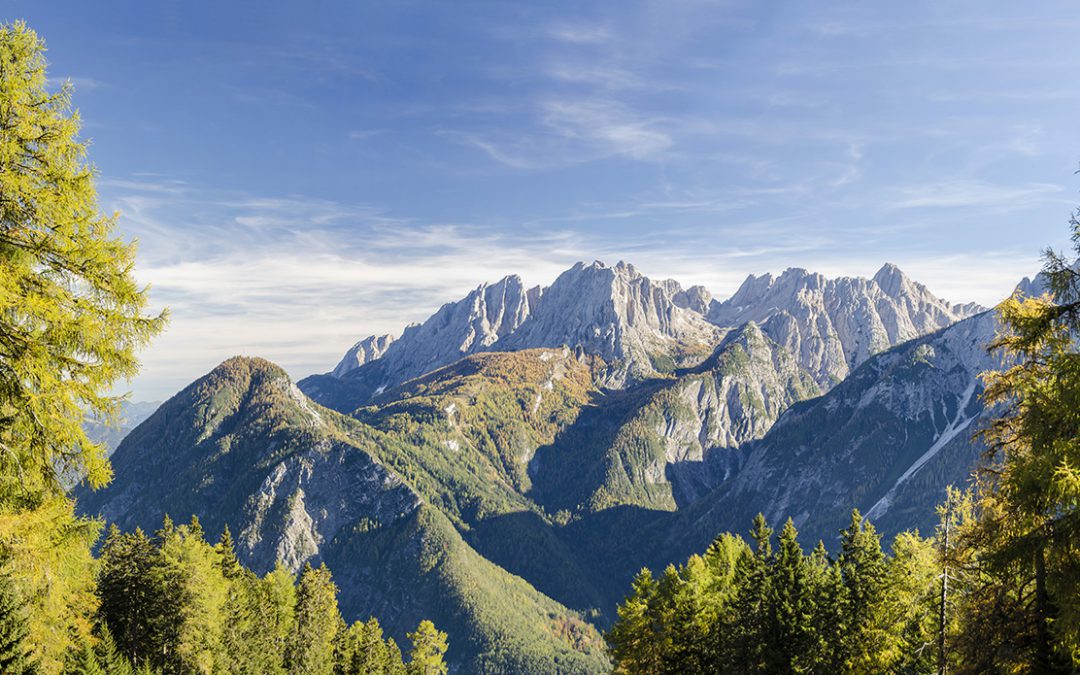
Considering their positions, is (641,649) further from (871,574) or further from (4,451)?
(4,451)

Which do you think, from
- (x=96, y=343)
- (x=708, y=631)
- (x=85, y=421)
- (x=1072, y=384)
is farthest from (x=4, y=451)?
(x=708, y=631)

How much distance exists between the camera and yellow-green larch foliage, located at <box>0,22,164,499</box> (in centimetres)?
1136

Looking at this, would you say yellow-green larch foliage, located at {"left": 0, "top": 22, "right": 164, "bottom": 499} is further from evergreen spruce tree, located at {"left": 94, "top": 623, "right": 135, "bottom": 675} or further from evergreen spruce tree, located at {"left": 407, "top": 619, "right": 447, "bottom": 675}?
evergreen spruce tree, located at {"left": 407, "top": 619, "right": 447, "bottom": 675}

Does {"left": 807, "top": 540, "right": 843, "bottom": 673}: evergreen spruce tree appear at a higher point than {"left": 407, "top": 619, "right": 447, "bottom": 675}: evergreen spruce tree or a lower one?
higher

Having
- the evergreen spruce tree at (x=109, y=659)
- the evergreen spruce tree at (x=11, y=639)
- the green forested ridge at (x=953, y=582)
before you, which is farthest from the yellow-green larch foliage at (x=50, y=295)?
the evergreen spruce tree at (x=109, y=659)

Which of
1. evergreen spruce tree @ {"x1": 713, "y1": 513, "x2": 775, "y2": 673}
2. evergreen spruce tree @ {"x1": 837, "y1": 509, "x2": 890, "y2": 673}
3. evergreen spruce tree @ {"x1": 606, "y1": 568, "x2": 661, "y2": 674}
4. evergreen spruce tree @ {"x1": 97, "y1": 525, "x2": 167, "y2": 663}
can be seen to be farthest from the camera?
evergreen spruce tree @ {"x1": 97, "y1": 525, "x2": 167, "y2": 663}

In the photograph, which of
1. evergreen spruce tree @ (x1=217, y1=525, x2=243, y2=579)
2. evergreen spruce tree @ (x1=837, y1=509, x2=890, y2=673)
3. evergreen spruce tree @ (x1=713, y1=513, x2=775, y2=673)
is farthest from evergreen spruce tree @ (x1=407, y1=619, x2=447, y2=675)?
evergreen spruce tree @ (x1=837, y1=509, x2=890, y2=673)

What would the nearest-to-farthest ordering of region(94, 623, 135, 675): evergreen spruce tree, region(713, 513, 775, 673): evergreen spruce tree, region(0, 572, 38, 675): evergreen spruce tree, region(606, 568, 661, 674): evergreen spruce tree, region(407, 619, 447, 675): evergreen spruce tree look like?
region(0, 572, 38, 675): evergreen spruce tree < region(94, 623, 135, 675): evergreen spruce tree < region(713, 513, 775, 673): evergreen spruce tree < region(606, 568, 661, 674): evergreen spruce tree < region(407, 619, 447, 675): evergreen spruce tree

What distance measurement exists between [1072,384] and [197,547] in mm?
48616

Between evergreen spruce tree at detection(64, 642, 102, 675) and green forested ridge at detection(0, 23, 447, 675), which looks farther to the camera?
evergreen spruce tree at detection(64, 642, 102, 675)

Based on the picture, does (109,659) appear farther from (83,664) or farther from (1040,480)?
(1040,480)

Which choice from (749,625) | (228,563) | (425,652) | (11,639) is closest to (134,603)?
(228,563)

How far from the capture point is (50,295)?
462 inches

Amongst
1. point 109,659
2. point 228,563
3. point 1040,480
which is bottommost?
point 228,563
